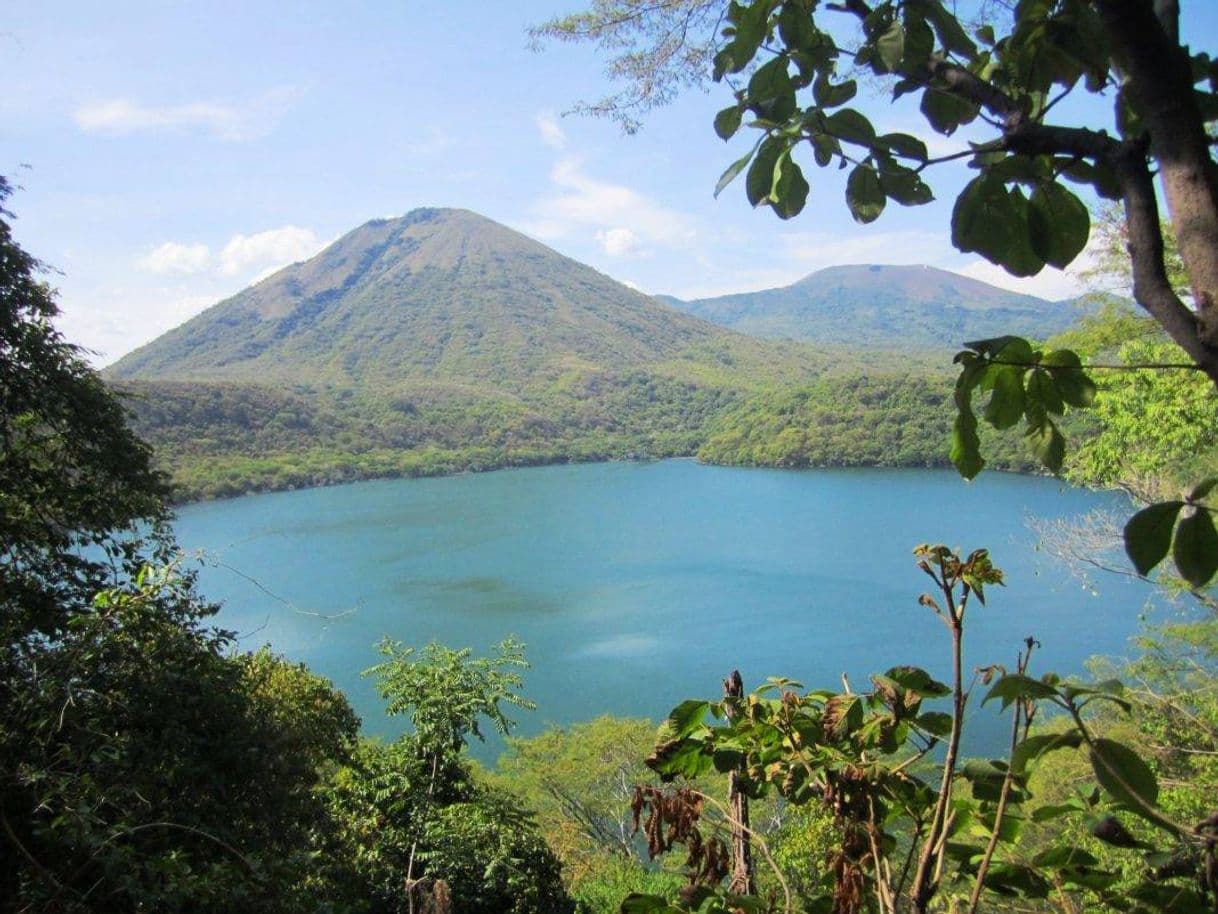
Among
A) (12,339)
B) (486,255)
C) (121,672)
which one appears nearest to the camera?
(121,672)

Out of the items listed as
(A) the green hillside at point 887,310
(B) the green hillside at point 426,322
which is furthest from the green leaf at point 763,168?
(A) the green hillside at point 887,310

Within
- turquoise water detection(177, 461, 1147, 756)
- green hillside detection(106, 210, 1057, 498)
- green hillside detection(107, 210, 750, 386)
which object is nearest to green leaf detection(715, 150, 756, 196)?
turquoise water detection(177, 461, 1147, 756)

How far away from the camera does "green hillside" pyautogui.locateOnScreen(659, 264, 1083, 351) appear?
143 meters

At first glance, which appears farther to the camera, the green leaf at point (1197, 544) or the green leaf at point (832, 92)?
the green leaf at point (832, 92)

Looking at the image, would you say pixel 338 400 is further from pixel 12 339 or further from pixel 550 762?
pixel 12 339

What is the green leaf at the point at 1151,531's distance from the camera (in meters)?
0.34

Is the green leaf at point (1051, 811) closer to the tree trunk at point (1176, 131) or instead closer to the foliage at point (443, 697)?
the tree trunk at point (1176, 131)

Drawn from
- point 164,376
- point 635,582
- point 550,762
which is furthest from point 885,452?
point 164,376

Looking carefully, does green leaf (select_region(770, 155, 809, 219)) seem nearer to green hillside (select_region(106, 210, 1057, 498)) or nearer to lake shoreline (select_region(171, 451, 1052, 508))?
green hillside (select_region(106, 210, 1057, 498))

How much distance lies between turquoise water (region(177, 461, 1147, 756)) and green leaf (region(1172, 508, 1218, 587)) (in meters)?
3.91

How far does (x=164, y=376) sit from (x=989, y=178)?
91.3 m

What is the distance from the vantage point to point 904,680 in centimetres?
52

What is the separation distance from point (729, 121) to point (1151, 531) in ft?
1.16

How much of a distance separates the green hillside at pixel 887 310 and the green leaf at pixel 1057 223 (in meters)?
128
